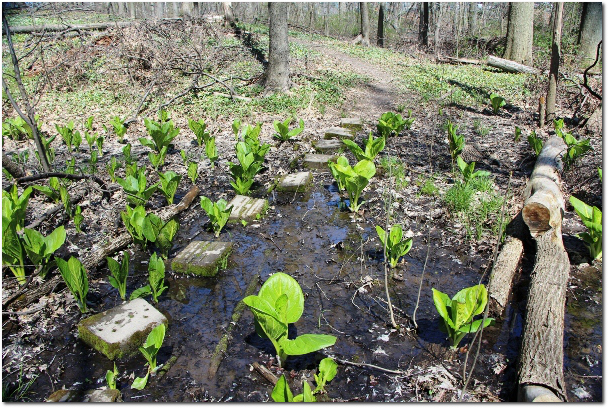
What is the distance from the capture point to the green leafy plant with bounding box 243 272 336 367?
2326mm

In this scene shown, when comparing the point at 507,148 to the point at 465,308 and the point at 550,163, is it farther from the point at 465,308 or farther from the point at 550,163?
the point at 465,308

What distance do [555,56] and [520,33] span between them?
7566 millimetres

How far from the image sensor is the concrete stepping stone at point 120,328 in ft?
8.72

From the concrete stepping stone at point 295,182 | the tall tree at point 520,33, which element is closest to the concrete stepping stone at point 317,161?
the concrete stepping stone at point 295,182

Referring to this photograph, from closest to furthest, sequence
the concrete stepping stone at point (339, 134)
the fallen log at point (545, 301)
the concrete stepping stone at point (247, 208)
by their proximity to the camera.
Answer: the fallen log at point (545, 301)
the concrete stepping stone at point (247, 208)
the concrete stepping stone at point (339, 134)

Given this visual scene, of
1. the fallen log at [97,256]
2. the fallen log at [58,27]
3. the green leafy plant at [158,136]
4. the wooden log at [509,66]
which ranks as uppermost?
the fallen log at [58,27]

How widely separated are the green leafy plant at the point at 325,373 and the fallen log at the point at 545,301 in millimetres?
974

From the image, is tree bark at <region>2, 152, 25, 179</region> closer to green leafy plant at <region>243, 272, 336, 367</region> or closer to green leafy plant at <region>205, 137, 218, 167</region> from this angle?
green leafy plant at <region>205, 137, 218, 167</region>

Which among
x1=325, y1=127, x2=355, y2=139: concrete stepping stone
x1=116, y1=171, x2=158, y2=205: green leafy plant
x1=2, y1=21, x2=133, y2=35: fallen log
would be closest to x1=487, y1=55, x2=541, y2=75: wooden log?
x1=325, y1=127, x2=355, y2=139: concrete stepping stone

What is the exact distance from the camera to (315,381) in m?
2.48

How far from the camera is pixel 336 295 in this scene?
3.36 meters

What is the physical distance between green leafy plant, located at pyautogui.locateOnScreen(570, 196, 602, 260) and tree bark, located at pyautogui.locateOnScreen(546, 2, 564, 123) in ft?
14.4

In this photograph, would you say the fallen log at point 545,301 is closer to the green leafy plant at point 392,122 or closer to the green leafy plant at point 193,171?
the green leafy plant at point 392,122

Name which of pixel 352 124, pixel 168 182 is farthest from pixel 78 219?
pixel 352 124
